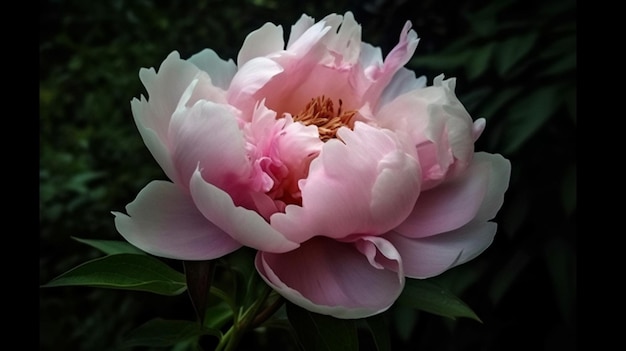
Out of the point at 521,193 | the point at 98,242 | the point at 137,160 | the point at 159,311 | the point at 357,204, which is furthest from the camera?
the point at 137,160

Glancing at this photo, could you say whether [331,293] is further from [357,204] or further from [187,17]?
[187,17]

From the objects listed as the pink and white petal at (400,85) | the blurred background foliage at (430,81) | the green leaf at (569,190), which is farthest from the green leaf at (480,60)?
the pink and white petal at (400,85)

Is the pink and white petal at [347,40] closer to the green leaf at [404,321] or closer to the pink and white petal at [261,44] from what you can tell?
the pink and white petal at [261,44]

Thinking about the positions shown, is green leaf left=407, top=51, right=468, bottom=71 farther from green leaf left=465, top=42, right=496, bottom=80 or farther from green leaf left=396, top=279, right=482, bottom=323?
green leaf left=396, top=279, right=482, bottom=323

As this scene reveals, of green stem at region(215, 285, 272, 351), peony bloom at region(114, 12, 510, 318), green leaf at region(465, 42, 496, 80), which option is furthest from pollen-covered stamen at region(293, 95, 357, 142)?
green leaf at region(465, 42, 496, 80)

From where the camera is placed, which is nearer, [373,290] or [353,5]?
[373,290]

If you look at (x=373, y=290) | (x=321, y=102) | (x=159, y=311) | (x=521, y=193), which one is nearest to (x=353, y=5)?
(x=521, y=193)

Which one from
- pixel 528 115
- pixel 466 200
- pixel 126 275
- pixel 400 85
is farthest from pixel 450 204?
pixel 528 115
